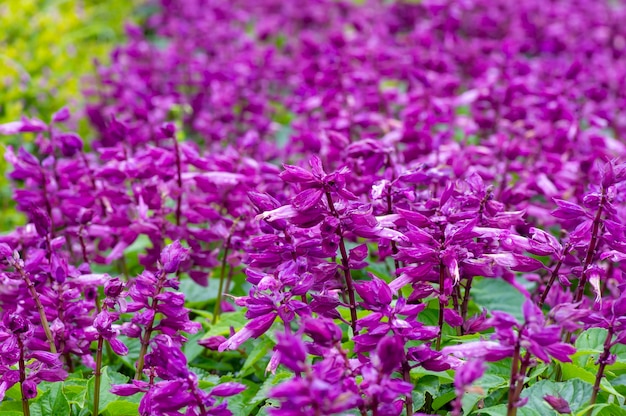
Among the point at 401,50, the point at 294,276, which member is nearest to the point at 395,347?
the point at 294,276

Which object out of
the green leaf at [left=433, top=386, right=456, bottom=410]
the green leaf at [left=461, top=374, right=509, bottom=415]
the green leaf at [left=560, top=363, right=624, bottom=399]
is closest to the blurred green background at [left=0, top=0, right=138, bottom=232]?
the green leaf at [left=433, top=386, right=456, bottom=410]

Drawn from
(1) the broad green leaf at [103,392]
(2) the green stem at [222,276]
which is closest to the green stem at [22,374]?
(1) the broad green leaf at [103,392]

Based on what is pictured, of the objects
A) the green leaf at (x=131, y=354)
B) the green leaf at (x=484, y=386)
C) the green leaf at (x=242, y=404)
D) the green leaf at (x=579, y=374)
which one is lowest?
the green leaf at (x=131, y=354)

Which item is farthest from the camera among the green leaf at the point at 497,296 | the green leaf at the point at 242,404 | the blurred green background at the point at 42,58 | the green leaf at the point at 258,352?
the blurred green background at the point at 42,58

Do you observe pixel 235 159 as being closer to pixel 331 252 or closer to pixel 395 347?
pixel 331 252

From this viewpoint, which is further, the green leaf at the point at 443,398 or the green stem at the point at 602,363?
the green leaf at the point at 443,398

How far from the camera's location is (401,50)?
19.2 feet

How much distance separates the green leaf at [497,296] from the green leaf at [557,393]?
966 millimetres

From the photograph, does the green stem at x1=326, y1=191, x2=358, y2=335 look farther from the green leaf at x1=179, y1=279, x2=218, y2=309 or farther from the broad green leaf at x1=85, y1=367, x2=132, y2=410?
the green leaf at x1=179, y1=279, x2=218, y2=309

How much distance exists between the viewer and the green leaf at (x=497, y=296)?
3.25 meters

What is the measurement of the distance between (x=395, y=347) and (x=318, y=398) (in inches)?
9.3

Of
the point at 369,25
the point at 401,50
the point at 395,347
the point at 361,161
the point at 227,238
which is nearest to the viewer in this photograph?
the point at 395,347

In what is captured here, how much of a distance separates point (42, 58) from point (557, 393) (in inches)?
187

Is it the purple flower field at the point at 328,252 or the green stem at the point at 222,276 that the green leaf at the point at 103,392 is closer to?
the purple flower field at the point at 328,252
